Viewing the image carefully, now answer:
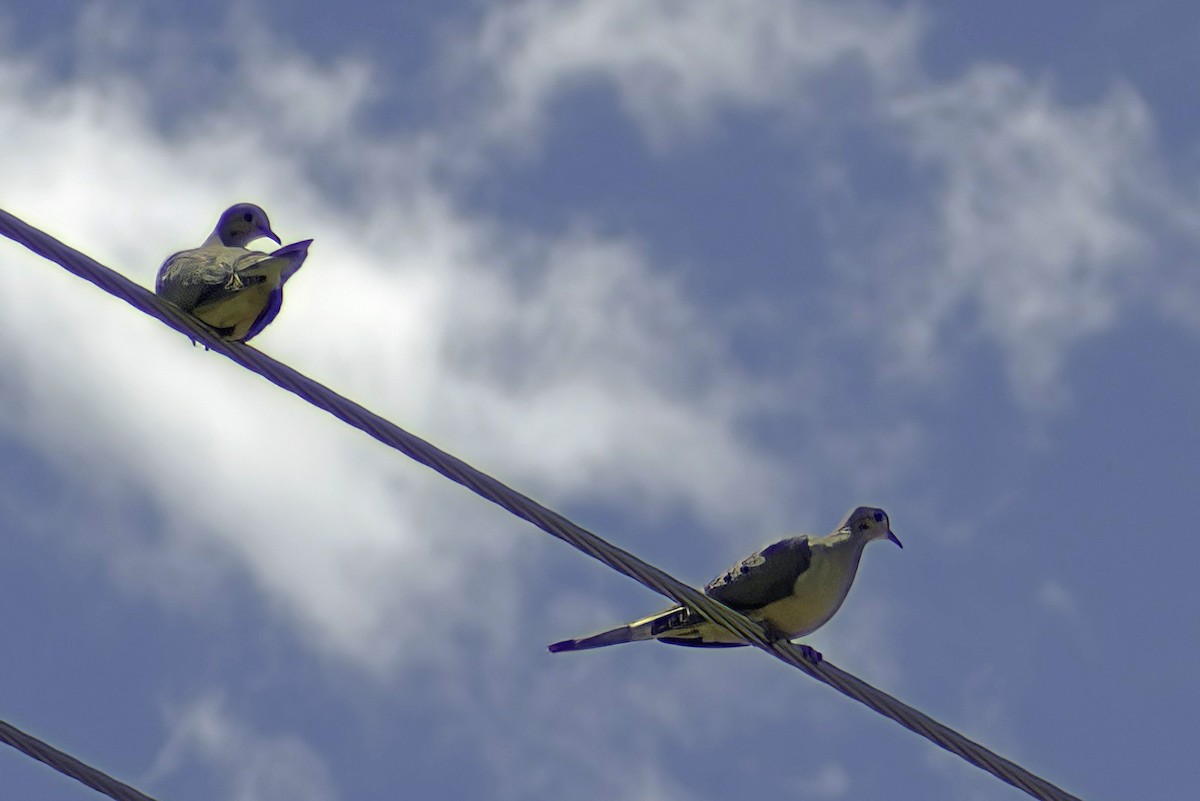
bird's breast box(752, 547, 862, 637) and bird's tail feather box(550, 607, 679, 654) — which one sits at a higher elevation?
bird's breast box(752, 547, 862, 637)

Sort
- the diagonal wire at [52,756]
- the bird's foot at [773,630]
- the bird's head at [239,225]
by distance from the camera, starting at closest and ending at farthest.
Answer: the diagonal wire at [52,756] → the bird's foot at [773,630] → the bird's head at [239,225]

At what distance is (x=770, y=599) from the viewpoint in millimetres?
8070

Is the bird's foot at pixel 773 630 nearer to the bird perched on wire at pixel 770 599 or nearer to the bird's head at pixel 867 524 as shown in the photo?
the bird perched on wire at pixel 770 599

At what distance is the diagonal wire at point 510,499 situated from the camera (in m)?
6.16

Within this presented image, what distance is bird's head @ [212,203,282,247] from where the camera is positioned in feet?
30.6

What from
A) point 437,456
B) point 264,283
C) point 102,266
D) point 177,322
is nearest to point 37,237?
point 102,266

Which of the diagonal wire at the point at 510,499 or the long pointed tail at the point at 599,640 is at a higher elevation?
the long pointed tail at the point at 599,640

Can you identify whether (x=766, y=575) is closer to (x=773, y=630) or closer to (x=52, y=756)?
(x=773, y=630)

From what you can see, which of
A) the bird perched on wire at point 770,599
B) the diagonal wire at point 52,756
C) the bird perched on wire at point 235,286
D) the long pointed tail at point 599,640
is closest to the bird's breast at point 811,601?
the bird perched on wire at point 770,599

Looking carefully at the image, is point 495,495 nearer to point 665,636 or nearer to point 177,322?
point 177,322

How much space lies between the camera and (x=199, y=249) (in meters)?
8.53

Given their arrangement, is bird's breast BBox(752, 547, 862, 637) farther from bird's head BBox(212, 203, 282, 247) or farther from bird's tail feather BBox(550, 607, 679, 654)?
bird's head BBox(212, 203, 282, 247)

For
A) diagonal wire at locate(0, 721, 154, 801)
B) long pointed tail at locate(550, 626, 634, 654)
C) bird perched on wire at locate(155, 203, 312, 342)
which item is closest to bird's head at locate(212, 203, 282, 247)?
bird perched on wire at locate(155, 203, 312, 342)

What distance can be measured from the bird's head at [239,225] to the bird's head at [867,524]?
10.3 feet
